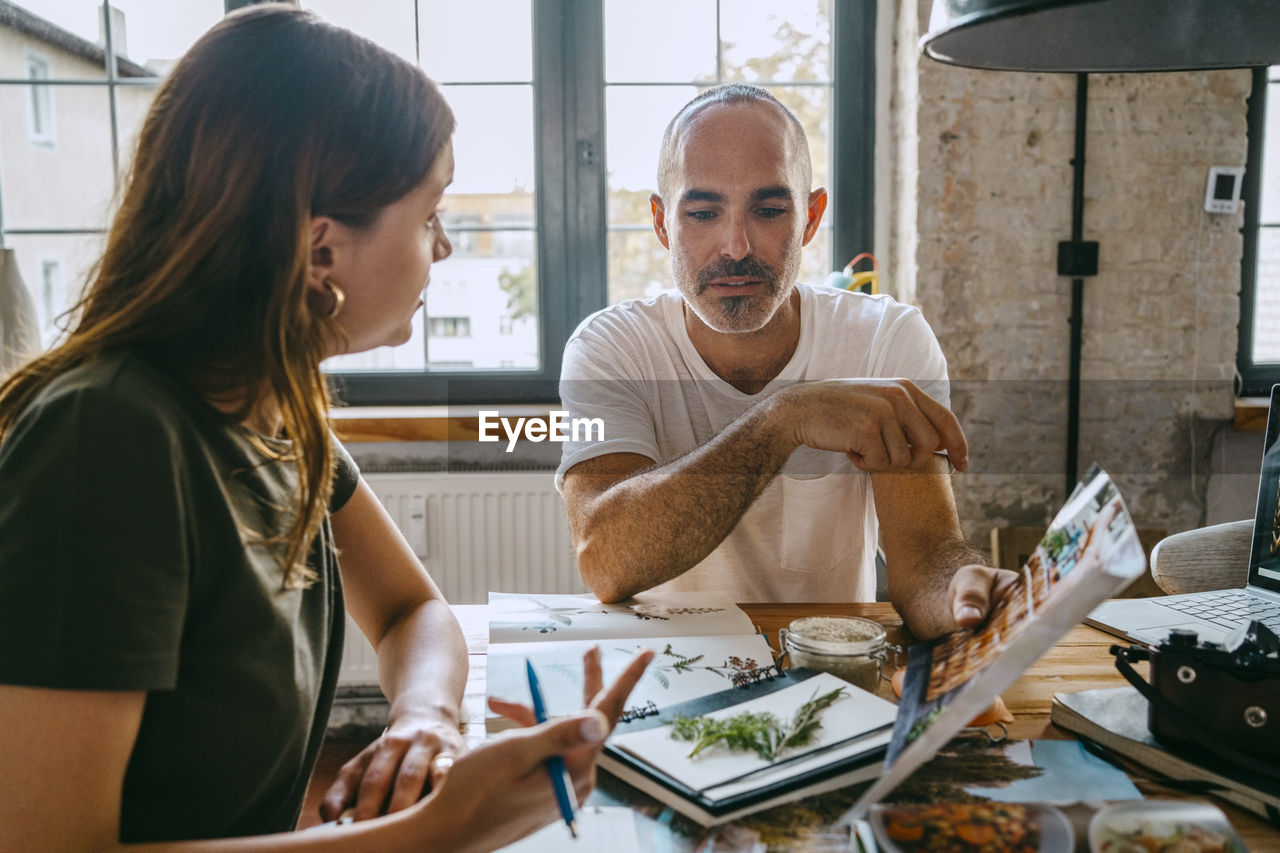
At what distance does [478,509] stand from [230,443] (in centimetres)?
189

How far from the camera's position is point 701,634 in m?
1.13

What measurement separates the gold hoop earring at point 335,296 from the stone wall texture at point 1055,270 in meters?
1.99

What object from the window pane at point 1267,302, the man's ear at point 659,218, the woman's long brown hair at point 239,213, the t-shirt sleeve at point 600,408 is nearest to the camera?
the woman's long brown hair at point 239,213

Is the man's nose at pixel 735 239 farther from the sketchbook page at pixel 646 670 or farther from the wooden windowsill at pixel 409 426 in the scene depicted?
the wooden windowsill at pixel 409 426

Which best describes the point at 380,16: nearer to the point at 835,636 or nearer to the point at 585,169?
the point at 585,169

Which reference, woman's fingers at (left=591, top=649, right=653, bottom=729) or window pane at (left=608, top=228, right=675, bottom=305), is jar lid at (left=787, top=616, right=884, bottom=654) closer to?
woman's fingers at (left=591, top=649, right=653, bottom=729)

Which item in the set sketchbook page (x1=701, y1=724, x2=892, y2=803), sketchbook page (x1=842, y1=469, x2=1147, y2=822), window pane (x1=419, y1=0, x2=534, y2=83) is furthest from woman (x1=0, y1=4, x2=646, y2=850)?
window pane (x1=419, y1=0, x2=534, y2=83)

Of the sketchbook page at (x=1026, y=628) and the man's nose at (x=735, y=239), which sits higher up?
the man's nose at (x=735, y=239)

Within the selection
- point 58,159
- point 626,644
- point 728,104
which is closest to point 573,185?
point 728,104

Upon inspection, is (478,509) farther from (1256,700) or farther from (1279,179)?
(1279,179)

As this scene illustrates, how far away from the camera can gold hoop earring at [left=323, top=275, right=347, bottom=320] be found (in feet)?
2.62

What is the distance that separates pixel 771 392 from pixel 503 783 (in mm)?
1029

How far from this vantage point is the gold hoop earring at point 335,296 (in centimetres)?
80

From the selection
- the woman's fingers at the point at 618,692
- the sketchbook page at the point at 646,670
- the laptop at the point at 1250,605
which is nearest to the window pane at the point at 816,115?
the laptop at the point at 1250,605
